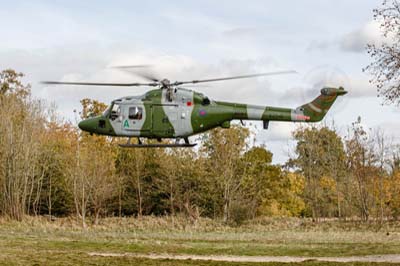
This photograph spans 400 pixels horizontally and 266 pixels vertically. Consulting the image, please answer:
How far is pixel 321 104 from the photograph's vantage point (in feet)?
84.8

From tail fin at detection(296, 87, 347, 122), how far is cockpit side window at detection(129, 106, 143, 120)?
557 cm

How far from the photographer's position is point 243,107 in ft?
84.4

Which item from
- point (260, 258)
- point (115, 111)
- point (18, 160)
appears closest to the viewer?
point (260, 258)

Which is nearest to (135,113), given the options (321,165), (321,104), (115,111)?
(115,111)

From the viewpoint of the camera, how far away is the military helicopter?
84.0ft

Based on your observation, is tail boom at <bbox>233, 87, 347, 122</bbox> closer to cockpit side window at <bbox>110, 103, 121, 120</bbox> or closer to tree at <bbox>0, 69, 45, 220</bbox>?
cockpit side window at <bbox>110, 103, 121, 120</bbox>

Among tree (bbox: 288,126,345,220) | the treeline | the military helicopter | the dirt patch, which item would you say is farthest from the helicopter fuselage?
tree (bbox: 288,126,345,220)

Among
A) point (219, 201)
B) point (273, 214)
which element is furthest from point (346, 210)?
point (219, 201)

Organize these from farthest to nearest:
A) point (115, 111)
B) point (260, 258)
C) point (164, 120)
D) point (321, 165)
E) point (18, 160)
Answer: point (321, 165) < point (18, 160) < point (115, 111) < point (164, 120) < point (260, 258)

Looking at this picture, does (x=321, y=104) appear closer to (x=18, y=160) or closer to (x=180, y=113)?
(x=180, y=113)

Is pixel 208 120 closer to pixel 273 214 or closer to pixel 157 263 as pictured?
pixel 157 263

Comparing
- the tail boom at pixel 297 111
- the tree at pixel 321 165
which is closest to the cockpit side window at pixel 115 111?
the tail boom at pixel 297 111

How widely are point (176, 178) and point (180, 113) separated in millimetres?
30826

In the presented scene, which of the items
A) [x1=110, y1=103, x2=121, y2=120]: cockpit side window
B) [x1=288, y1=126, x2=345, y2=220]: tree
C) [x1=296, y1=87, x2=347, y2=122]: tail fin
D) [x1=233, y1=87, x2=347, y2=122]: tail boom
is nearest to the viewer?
[x1=233, y1=87, x2=347, y2=122]: tail boom
